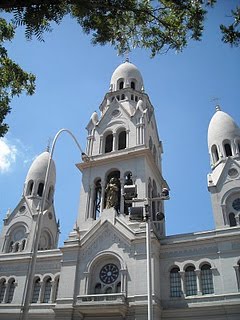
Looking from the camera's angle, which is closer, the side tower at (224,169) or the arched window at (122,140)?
the side tower at (224,169)

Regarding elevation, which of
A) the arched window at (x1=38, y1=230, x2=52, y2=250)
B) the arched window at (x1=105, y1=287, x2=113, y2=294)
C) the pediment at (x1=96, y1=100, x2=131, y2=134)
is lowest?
the arched window at (x1=105, y1=287, x2=113, y2=294)

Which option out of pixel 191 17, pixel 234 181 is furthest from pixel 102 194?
pixel 191 17

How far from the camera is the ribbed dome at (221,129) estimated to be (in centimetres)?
3419

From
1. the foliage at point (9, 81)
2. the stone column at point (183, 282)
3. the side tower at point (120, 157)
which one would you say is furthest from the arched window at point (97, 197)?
the foliage at point (9, 81)

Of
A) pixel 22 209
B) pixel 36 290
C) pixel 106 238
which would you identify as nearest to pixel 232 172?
pixel 106 238

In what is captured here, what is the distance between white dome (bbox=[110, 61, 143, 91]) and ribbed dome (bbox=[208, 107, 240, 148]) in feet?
36.3

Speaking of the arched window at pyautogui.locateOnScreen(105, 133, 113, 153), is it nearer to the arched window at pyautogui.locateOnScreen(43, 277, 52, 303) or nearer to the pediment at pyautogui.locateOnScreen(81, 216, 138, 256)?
the pediment at pyautogui.locateOnScreen(81, 216, 138, 256)

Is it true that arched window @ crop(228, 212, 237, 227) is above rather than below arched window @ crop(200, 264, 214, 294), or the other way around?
above

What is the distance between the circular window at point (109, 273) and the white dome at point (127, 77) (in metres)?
23.5

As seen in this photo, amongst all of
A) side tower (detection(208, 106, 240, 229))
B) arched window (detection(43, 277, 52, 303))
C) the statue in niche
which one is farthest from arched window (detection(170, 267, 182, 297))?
arched window (detection(43, 277, 52, 303))

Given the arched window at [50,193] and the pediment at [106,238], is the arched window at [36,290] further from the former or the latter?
the arched window at [50,193]

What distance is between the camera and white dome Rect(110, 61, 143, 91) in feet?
135

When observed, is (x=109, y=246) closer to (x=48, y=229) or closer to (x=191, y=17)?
(x=48, y=229)

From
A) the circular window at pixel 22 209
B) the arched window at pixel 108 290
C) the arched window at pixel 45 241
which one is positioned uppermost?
the circular window at pixel 22 209
